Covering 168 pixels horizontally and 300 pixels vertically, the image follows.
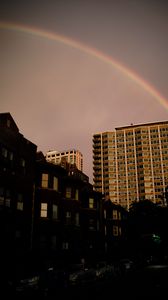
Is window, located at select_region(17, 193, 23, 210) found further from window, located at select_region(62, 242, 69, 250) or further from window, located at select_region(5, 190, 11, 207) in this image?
window, located at select_region(62, 242, 69, 250)

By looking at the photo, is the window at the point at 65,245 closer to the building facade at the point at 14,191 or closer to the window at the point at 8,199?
the building facade at the point at 14,191

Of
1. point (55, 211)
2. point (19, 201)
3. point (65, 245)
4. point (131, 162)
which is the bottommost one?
point (65, 245)

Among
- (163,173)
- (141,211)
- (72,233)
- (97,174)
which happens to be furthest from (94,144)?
(72,233)

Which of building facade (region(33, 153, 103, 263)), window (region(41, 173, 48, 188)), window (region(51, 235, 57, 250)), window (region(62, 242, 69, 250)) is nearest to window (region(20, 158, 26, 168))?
building facade (region(33, 153, 103, 263))

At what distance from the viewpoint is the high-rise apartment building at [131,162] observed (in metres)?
159

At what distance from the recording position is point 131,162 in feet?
550

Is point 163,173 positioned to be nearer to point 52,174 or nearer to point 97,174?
point 97,174

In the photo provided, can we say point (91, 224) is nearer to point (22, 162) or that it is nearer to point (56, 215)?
point (56, 215)

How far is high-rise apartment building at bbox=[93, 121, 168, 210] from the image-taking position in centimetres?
15938

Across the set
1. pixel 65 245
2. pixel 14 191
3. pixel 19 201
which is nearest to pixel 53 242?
pixel 65 245

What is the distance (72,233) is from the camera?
130ft

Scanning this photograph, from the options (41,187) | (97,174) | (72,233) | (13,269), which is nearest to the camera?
(13,269)

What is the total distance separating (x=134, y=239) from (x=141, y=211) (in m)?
5.89

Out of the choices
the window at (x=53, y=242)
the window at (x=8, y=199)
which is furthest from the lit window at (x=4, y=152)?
the window at (x=53, y=242)
